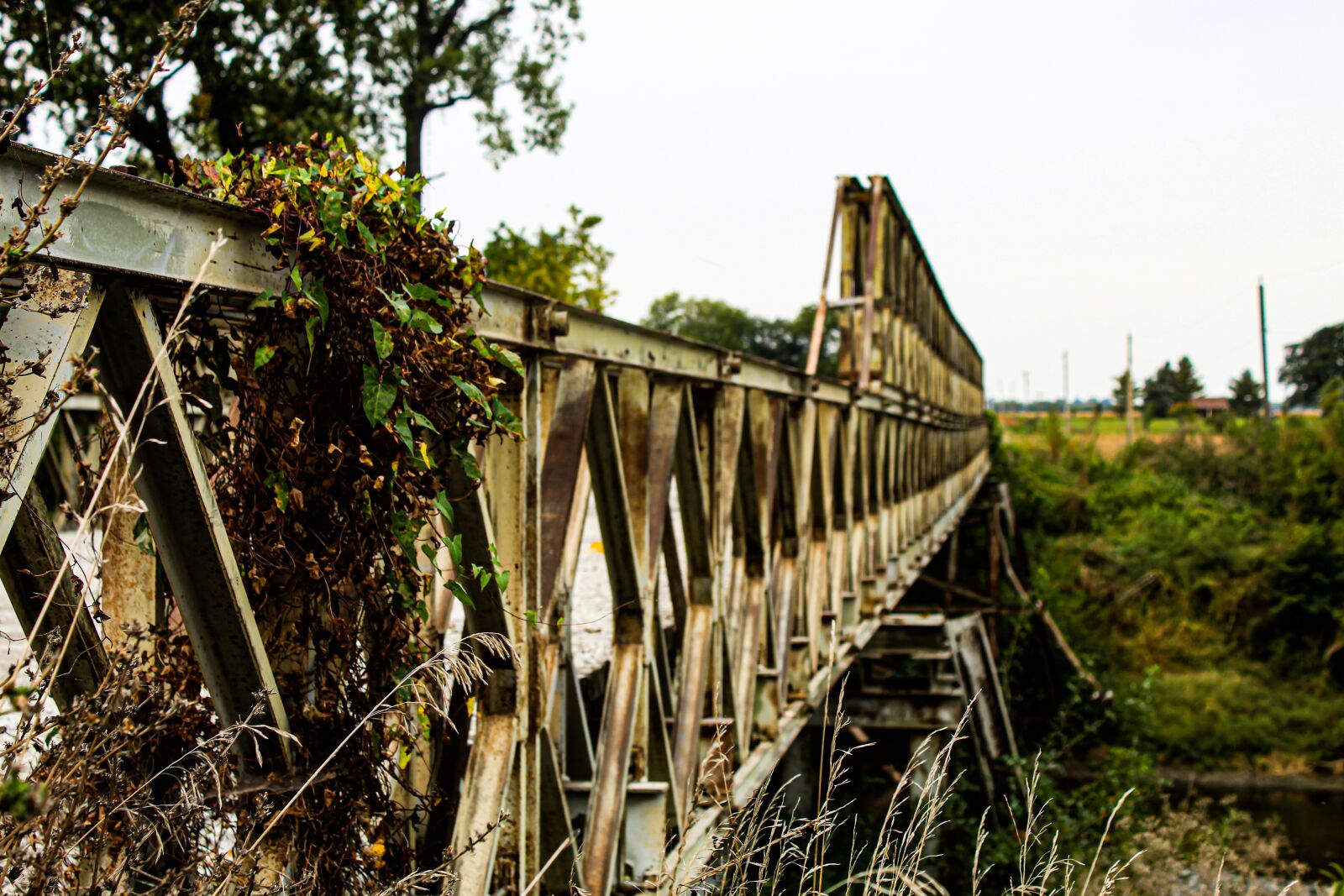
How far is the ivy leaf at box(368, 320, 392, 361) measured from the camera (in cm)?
203

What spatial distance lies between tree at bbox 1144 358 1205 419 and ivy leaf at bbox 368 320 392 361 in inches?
2992

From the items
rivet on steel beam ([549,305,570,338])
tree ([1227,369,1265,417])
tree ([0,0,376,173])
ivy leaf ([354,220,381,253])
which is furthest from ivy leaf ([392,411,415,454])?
tree ([1227,369,1265,417])

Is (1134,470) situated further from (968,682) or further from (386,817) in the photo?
(386,817)

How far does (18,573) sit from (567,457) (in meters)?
1.43

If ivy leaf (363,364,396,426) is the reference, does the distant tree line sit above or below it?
above

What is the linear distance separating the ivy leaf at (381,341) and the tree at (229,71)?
9162 mm

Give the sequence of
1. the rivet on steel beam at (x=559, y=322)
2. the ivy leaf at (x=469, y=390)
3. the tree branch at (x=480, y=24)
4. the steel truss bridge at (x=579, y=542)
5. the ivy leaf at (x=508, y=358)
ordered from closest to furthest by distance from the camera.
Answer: the steel truss bridge at (x=579, y=542), the ivy leaf at (x=469, y=390), the ivy leaf at (x=508, y=358), the rivet on steel beam at (x=559, y=322), the tree branch at (x=480, y=24)

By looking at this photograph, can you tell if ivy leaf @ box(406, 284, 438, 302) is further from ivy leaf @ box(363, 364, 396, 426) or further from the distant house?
the distant house

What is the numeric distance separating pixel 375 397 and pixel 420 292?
25 centimetres

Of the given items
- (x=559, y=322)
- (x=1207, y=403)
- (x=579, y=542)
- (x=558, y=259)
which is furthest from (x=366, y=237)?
(x=1207, y=403)

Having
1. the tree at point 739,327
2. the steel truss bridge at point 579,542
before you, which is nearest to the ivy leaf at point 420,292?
the steel truss bridge at point 579,542

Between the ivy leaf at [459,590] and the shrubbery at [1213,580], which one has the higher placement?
the ivy leaf at [459,590]

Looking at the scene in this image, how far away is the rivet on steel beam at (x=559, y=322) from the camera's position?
9.43 feet

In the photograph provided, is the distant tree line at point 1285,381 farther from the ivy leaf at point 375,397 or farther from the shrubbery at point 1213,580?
the ivy leaf at point 375,397
